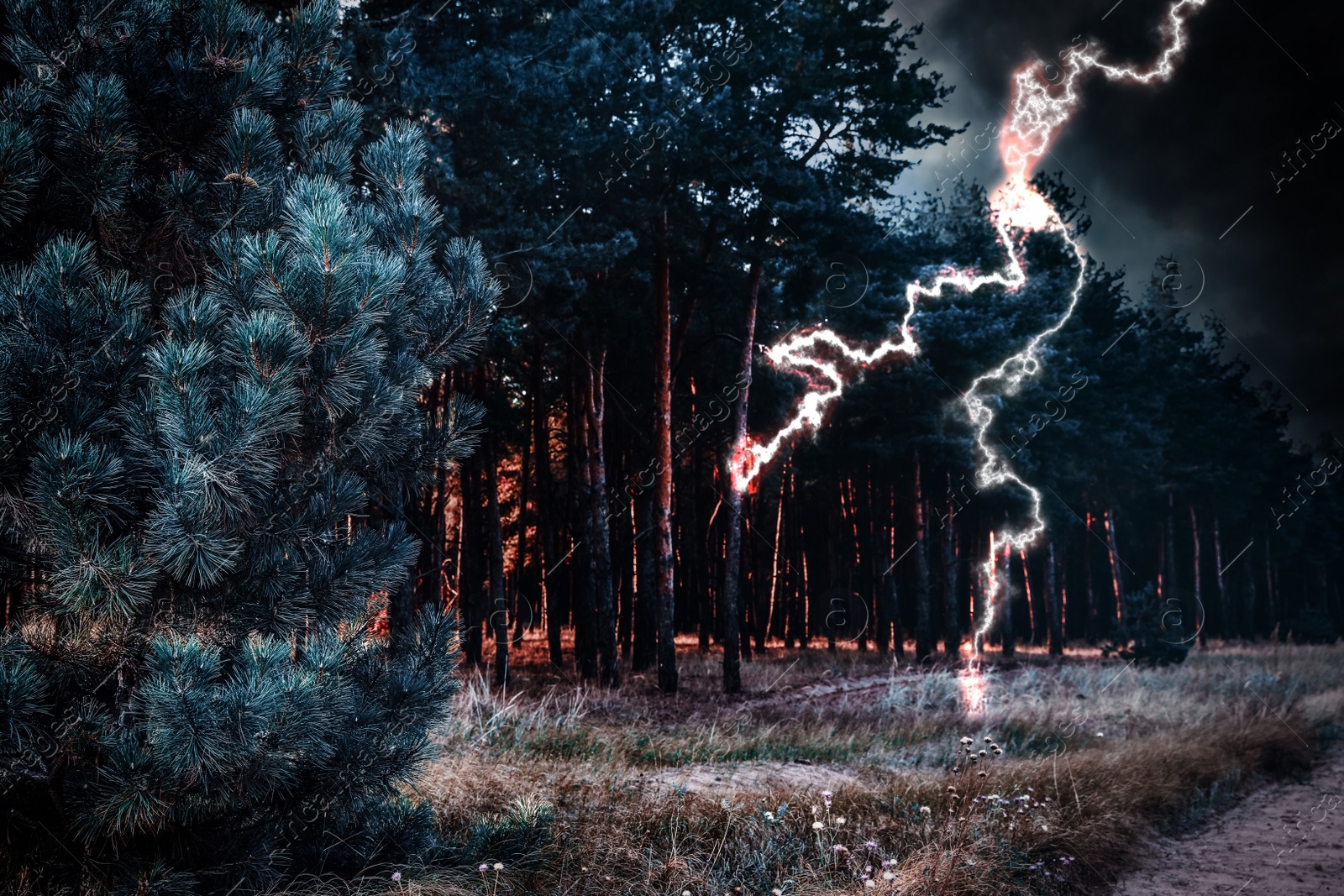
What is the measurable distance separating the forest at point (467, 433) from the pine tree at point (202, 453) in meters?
0.02

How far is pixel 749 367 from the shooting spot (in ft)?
47.6

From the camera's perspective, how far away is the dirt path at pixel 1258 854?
5715mm

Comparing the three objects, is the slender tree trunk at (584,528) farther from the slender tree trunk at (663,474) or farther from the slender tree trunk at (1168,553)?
the slender tree trunk at (1168,553)

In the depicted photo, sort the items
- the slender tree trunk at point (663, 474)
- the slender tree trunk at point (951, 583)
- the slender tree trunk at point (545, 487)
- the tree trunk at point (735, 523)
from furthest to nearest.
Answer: the slender tree trunk at point (951, 583), the slender tree trunk at point (545, 487), the tree trunk at point (735, 523), the slender tree trunk at point (663, 474)

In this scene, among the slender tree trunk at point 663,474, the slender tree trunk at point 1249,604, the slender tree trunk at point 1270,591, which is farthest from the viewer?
the slender tree trunk at point 1270,591

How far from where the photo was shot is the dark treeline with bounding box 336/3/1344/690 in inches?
459

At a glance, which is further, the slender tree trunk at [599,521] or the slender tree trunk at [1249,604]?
the slender tree trunk at [1249,604]

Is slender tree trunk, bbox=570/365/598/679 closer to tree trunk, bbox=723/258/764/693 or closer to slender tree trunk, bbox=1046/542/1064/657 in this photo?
tree trunk, bbox=723/258/764/693

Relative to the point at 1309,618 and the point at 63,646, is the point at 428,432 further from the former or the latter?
the point at 1309,618

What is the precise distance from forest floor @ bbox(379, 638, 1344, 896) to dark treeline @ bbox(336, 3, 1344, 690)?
2067 millimetres

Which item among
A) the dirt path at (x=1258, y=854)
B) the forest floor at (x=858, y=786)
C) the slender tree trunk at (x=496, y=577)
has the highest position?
the slender tree trunk at (x=496, y=577)

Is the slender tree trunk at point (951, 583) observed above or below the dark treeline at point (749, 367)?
below


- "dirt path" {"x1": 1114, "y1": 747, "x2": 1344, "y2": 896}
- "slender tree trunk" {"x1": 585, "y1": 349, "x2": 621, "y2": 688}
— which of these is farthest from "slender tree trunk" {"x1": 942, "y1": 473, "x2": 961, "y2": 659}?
"dirt path" {"x1": 1114, "y1": 747, "x2": 1344, "y2": 896}

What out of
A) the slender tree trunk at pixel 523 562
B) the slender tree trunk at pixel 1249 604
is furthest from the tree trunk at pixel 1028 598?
the slender tree trunk at pixel 523 562
